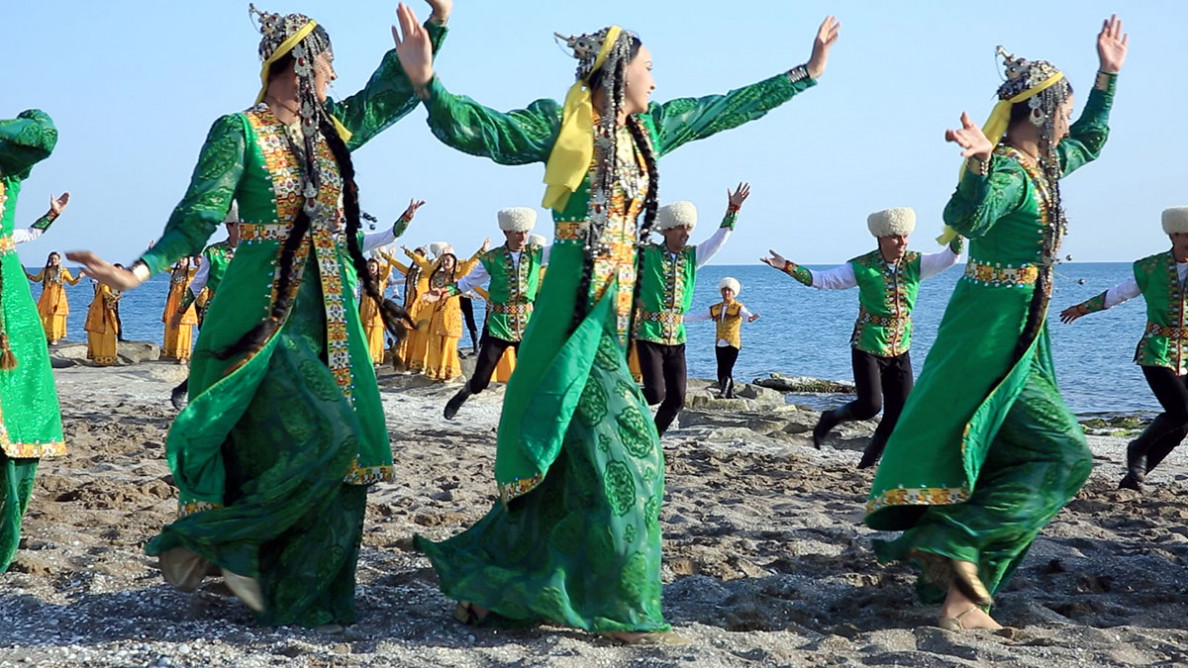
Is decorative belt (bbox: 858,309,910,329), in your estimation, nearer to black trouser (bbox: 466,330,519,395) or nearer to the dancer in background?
black trouser (bbox: 466,330,519,395)

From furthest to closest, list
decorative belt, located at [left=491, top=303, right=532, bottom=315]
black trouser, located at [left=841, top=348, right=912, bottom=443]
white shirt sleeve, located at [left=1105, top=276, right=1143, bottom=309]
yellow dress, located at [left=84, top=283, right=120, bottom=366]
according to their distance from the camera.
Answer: yellow dress, located at [left=84, top=283, right=120, bottom=366] → decorative belt, located at [left=491, top=303, right=532, bottom=315] → black trouser, located at [left=841, top=348, right=912, bottom=443] → white shirt sleeve, located at [left=1105, top=276, right=1143, bottom=309]

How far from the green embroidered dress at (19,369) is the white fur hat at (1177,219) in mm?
6521

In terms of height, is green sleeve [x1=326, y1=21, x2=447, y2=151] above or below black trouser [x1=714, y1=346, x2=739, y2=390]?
above

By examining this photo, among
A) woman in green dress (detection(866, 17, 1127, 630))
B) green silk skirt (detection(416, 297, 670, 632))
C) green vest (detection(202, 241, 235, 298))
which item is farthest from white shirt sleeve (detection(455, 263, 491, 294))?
green silk skirt (detection(416, 297, 670, 632))

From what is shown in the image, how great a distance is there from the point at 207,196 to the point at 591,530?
1.60m

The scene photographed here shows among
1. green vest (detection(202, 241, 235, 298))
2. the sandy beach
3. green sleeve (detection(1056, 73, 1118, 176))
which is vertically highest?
green sleeve (detection(1056, 73, 1118, 176))

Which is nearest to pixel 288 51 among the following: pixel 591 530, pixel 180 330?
pixel 591 530

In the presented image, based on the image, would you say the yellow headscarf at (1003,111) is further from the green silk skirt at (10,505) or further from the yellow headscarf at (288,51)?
the green silk skirt at (10,505)

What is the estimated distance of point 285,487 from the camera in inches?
164

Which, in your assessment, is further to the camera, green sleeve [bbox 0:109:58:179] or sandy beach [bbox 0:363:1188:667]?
green sleeve [bbox 0:109:58:179]

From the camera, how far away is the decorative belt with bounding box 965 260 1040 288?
4781mm

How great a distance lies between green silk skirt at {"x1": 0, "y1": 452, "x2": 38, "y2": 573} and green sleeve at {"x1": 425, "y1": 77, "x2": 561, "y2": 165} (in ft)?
7.46

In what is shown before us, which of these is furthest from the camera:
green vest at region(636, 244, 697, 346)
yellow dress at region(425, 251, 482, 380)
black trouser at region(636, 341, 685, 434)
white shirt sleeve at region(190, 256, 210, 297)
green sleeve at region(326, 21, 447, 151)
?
yellow dress at region(425, 251, 482, 380)

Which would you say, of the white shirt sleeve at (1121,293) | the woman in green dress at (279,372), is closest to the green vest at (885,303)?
the white shirt sleeve at (1121,293)
